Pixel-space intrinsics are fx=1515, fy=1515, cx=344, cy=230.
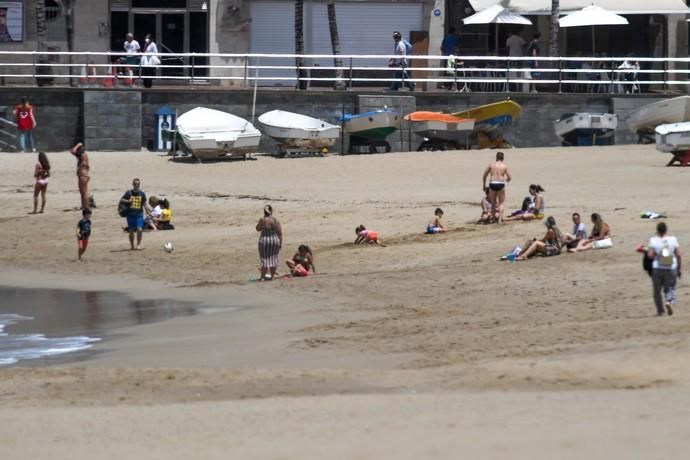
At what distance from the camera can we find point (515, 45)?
3859cm

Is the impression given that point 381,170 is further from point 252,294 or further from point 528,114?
point 252,294

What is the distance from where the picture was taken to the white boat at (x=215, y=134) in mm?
32344

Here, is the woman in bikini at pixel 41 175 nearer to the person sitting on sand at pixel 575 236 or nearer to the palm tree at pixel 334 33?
the person sitting on sand at pixel 575 236

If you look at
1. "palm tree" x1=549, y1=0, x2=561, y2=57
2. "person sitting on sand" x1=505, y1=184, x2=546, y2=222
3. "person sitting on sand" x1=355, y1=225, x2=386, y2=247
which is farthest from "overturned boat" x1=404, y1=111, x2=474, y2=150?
"person sitting on sand" x1=355, y1=225, x2=386, y2=247

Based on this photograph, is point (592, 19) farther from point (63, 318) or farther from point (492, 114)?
point (63, 318)

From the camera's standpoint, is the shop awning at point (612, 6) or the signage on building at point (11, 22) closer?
the shop awning at point (612, 6)

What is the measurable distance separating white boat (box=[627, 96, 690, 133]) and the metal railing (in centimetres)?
120

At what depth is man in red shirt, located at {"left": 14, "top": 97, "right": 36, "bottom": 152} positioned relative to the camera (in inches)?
1314

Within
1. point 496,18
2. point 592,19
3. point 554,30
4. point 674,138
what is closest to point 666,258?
point 674,138

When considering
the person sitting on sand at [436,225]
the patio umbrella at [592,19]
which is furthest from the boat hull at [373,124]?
the person sitting on sand at [436,225]

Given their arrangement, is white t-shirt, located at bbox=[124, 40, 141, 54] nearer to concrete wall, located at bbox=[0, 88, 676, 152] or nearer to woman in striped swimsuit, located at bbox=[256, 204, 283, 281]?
concrete wall, located at bbox=[0, 88, 676, 152]

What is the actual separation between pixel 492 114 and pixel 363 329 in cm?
1882

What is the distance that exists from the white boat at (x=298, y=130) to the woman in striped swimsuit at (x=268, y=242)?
42.6 feet

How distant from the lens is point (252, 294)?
64.2ft
